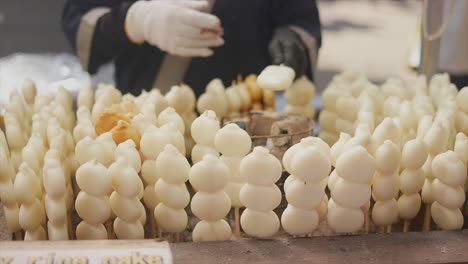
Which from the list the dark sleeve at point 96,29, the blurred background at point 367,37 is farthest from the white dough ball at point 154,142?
the blurred background at point 367,37

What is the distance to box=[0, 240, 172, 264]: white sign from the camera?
78 centimetres

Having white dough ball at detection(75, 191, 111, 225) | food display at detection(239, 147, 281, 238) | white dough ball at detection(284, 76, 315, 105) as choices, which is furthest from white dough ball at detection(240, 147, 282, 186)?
white dough ball at detection(284, 76, 315, 105)

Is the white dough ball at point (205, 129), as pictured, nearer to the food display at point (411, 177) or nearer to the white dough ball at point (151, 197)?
the white dough ball at point (151, 197)

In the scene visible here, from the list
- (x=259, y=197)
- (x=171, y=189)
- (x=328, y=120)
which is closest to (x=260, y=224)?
(x=259, y=197)

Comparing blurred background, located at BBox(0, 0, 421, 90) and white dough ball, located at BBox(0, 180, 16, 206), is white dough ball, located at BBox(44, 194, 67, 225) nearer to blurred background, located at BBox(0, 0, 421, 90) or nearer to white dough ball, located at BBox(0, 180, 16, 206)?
white dough ball, located at BBox(0, 180, 16, 206)

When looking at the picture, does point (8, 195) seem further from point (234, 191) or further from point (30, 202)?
Result: point (234, 191)

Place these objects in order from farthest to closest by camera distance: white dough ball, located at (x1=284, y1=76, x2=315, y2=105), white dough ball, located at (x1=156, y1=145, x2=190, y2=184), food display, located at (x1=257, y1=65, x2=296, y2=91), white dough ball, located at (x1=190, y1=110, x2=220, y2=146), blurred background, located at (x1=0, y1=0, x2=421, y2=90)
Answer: blurred background, located at (x1=0, y1=0, x2=421, y2=90) → white dough ball, located at (x1=284, y1=76, x2=315, y2=105) → food display, located at (x1=257, y1=65, x2=296, y2=91) → white dough ball, located at (x1=190, y1=110, x2=220, y2=146) → white dough ball, located at (x1=156, y1=145, x2=190, y2=184)

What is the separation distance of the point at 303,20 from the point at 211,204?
102 cm

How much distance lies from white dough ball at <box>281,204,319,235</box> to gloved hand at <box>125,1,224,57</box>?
667 mm

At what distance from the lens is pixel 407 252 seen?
2.78 ft

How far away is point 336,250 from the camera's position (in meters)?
0.85

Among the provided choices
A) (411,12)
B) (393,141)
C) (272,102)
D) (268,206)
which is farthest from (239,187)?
(411,12)

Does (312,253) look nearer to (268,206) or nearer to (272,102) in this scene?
(268,206)

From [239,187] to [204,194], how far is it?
0.35 ft
